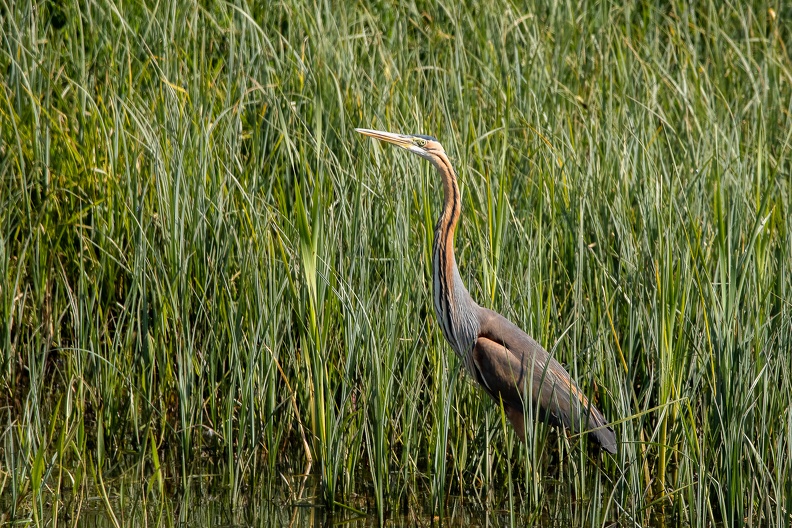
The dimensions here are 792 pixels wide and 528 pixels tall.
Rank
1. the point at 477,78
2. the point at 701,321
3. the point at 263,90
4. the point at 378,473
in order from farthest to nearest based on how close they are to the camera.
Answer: the point at 477,78, the point at 263,90, the point at 701,321, the point at 378,473

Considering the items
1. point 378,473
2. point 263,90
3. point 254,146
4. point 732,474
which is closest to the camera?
point 732,474

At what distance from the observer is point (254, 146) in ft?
13.1

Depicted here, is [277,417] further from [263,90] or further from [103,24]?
[103,24]

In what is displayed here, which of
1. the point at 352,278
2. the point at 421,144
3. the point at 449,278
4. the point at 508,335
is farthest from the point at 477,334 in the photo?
the point at 421,144

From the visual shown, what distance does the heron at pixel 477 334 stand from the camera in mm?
3408

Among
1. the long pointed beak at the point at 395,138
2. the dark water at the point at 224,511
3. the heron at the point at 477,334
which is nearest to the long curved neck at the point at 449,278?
the heron at the point at 477,334

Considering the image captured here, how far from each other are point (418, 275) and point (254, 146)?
942 mm

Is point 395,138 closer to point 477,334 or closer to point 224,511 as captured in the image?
point 477,334

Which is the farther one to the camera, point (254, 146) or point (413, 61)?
point (413, 61)

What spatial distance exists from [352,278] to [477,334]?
47 centimetres

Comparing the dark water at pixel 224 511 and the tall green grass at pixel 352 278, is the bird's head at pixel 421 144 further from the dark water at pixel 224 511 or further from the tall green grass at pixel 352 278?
the dark water at pixel 224 511

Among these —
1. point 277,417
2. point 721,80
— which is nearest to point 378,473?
point 277,417

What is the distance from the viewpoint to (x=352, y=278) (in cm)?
347

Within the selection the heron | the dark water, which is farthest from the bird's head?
the dark water
